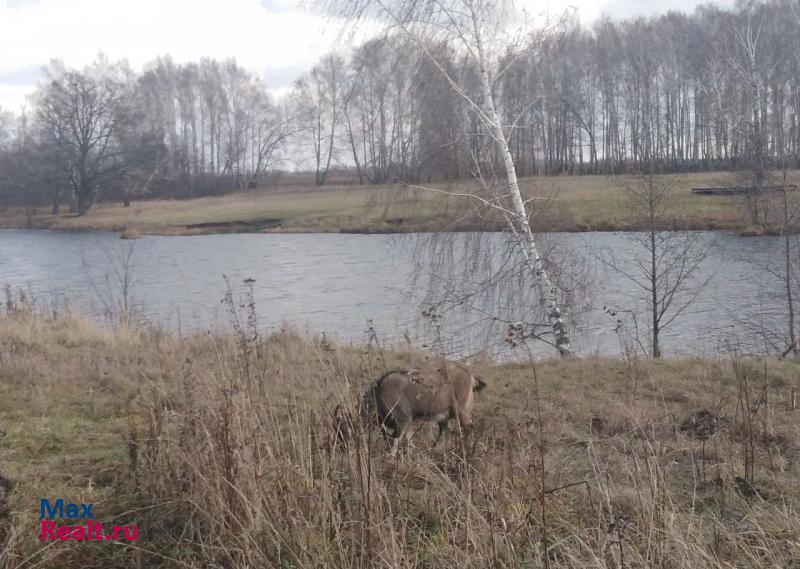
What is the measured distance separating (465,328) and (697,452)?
6.99 m

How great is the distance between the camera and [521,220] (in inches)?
389

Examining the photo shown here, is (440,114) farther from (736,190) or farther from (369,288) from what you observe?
(736,190)

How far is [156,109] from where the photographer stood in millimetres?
67688

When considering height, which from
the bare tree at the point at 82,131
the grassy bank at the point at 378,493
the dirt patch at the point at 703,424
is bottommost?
the dirt patch at the point at 703,424

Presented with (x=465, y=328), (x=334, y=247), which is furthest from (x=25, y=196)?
(x=465, y=328)

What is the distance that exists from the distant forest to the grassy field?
470 mm

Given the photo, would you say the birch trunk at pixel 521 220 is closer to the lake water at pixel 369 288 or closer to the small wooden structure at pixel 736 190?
the lake water at pixel 369 288

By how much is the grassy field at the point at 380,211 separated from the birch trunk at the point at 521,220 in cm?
45

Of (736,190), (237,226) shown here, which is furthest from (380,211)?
(237,226)

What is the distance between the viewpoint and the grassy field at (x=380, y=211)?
10.5 meters

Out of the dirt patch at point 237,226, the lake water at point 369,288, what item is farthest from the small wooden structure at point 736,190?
the dirt patch at point 237,226

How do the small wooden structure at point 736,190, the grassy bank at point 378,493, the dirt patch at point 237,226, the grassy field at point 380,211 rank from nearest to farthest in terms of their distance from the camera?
the grassy bank at point 378,493 < the grassy field at point 380,211 < the small wooden structure at point 736,190 < the dirt patch at point 237,226

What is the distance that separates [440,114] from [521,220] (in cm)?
188

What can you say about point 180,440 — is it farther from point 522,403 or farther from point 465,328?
point 465,328
